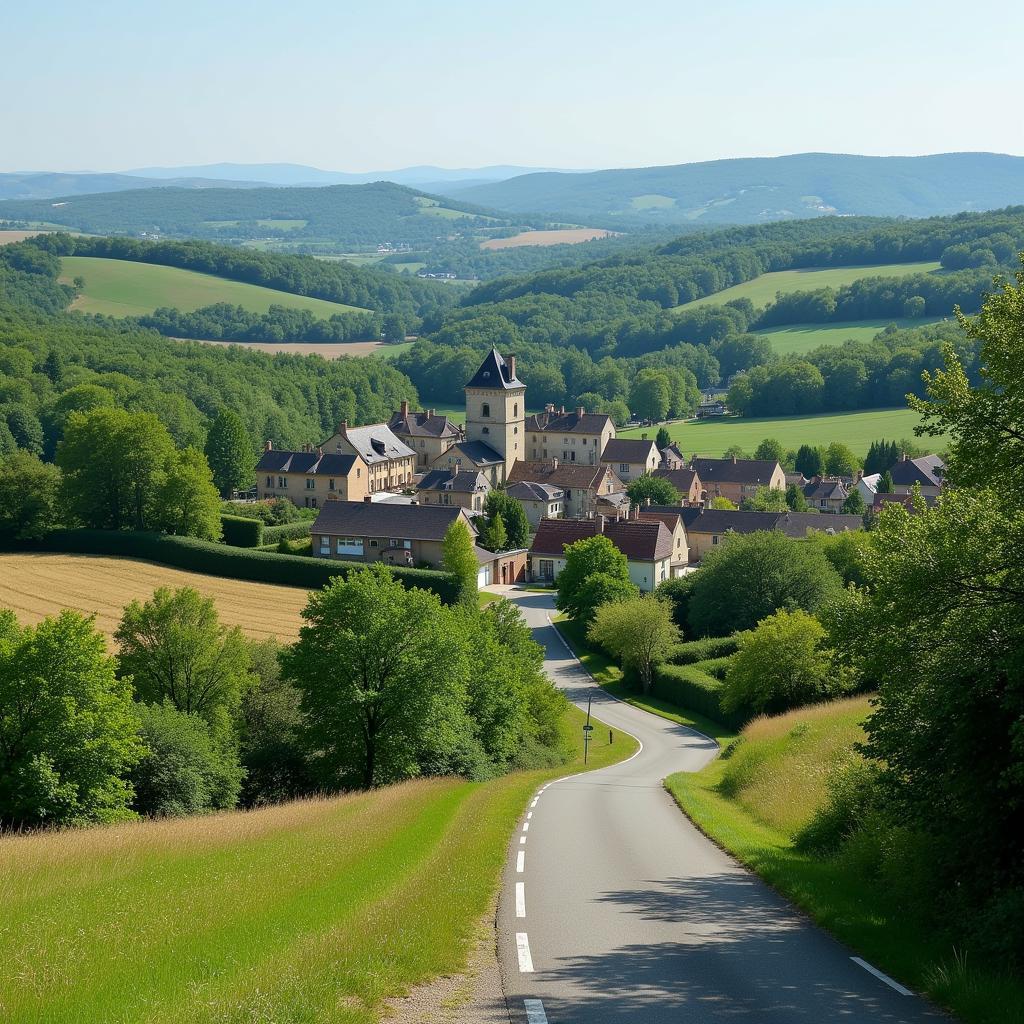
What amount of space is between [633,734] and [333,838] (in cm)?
3377

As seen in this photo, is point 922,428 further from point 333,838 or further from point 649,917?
point 333,838

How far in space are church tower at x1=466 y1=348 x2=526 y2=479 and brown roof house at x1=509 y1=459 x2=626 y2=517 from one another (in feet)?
17.0

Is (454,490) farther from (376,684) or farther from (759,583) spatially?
(376,684)

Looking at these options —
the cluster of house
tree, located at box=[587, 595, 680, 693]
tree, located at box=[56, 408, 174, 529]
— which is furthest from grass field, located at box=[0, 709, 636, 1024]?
tree, located at box=[56, 408, 174, 529]

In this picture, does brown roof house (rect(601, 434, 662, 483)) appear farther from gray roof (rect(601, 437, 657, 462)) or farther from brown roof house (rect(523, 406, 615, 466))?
brown roof house (rect(523, 406, 615, 466))

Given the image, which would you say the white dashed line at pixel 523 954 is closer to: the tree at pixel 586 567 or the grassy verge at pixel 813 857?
the grassy verge at pixel 813 857

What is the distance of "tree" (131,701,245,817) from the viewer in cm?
3266

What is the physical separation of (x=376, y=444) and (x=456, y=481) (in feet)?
44.4

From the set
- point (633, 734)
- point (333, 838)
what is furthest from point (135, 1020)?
point (633, 734)

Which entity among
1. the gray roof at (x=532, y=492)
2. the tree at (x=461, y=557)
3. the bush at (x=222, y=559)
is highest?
the gray roof at (x=532, y=492)

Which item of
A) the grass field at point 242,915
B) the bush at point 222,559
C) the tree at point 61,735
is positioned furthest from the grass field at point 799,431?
the grass field at point 242,915

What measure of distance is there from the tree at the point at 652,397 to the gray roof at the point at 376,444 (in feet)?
172

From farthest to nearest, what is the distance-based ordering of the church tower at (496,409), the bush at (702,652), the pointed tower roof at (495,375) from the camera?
the pointed tower roof at (495,375) < the church tower at (496,409) < the bush at (702,652)

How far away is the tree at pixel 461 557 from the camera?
76.6m
